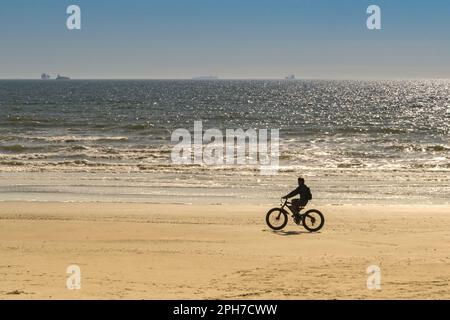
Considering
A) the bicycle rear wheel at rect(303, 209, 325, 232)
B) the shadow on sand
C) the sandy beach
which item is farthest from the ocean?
the shadow on sand

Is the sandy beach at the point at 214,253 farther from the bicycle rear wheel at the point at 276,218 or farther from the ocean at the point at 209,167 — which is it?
the ocean at the point at 209,167

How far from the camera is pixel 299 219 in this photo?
18047 mm

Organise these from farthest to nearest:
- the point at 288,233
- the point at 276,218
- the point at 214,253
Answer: the point at 276,218 < the point at 288,233 < the point at 214,253

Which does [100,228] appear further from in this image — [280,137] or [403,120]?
[403,120]

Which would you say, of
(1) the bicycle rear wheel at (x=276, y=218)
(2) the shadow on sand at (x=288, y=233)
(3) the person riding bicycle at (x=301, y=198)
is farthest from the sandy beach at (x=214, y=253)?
(3) the person riding bicycle at (x=301, y=198)

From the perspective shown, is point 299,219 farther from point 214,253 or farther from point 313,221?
point 214,253

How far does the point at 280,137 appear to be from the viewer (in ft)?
184

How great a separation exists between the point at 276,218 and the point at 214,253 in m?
3.74

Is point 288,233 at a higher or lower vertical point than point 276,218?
lower

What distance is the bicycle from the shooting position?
17953 mm

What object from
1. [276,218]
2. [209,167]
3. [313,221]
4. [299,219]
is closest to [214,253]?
[276,218]

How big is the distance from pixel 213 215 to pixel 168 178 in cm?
1110

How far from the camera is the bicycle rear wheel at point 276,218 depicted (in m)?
18.0
